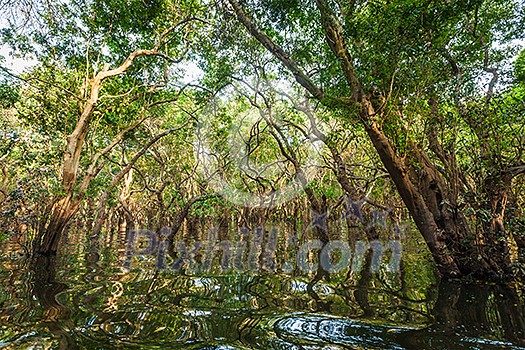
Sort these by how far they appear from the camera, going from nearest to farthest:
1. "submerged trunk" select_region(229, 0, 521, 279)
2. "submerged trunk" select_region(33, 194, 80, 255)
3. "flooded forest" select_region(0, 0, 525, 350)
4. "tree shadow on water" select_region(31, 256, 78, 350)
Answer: "tree shadow on water" select_region(31, 256, 78, 350), "flooded forest" select_region(0, 0, 525, 350), "submerged trunk" select_region(229, 0, 521, 279), "submerged trunk" select_region(33, 194, 80, 255)

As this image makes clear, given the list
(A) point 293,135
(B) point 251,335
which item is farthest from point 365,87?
(A) point 293,135

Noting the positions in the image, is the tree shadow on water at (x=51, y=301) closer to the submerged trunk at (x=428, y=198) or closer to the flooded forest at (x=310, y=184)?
the flooded forest at (x=310, y=184)

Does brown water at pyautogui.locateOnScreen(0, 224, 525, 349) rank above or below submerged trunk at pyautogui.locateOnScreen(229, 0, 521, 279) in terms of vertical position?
below

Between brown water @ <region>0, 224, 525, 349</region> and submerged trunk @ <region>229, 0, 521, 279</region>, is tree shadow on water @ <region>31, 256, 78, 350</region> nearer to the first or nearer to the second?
brown water @ <region>0, 224, 525, 349</region>

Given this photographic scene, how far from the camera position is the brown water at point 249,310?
274 centimetres

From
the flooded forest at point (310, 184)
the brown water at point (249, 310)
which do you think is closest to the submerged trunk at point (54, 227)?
the flooded forest at point (310, 184)

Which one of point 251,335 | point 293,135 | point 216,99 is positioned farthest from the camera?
point 293,135

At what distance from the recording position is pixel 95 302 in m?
3.81

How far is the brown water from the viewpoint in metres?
2.74

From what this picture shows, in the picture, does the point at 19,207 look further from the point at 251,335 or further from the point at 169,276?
the point at 251,335

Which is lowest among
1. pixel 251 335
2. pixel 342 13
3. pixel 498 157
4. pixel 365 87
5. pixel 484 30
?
pixel 251 335

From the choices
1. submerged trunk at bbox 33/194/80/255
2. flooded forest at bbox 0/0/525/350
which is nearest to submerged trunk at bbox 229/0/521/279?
flooded forest at bbox 0/0/525/350

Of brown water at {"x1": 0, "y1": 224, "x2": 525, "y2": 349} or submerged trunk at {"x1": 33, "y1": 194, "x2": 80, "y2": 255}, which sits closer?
brown water at {"x1": 0, "y1": 224, "x2": 525, "y2": 349}

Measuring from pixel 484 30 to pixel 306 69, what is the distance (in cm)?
386
